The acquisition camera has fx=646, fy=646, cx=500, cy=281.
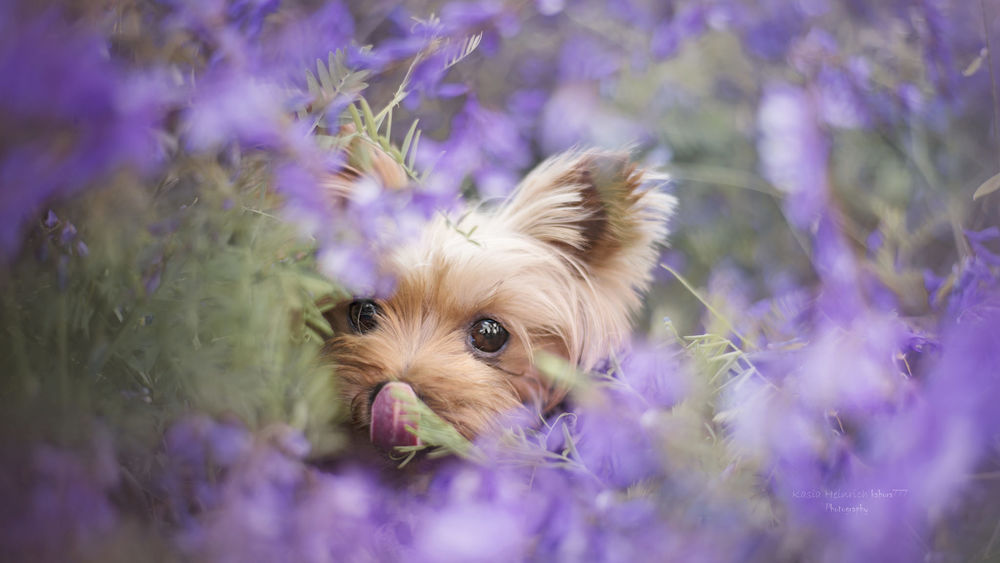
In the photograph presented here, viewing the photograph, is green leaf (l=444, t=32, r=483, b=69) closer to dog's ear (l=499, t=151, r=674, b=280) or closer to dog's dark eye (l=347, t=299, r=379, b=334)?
dog's ear (l=499, t=151, r=674, b=280)

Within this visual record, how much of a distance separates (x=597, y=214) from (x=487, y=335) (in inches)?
14.1

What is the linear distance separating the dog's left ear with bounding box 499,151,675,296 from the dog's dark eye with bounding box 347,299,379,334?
1.27ft

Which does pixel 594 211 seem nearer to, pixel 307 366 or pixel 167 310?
pixel 307 366

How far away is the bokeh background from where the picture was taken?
0.54 metres

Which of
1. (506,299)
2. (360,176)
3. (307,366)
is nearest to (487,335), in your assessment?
(506,299)

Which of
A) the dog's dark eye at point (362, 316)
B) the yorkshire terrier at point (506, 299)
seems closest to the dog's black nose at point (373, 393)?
the yorkshire terrier at point (506, 299)

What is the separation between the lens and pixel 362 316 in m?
1.39

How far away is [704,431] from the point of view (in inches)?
38.1

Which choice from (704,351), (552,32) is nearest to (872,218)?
(552,32)

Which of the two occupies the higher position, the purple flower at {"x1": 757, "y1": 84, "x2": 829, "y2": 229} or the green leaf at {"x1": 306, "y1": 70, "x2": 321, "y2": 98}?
the green leaf at {"x1": 306, "y1": 70, "x2": 321, "y2": 98}

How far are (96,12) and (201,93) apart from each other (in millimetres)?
111

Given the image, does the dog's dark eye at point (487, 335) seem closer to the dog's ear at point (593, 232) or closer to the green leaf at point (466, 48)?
the dog's ear at point (593, 232)

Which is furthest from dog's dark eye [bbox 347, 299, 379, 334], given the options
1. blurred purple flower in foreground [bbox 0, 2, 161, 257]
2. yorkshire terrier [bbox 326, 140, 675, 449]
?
blurred purple flower in foreground [bbox 0, 2, 161, 257]

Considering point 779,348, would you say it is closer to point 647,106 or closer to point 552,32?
point 647,106
